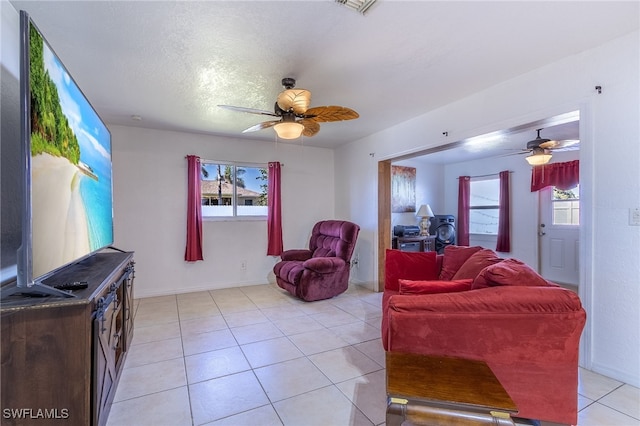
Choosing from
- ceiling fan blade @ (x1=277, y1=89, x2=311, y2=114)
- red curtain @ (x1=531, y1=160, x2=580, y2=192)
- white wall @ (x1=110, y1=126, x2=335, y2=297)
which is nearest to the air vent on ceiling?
ceiling fan blade @ (x1=277, y1=89, x2=311, y2=114)

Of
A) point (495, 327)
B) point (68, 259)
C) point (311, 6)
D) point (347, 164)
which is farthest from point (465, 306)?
point (347, 164)

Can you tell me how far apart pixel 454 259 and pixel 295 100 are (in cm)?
202

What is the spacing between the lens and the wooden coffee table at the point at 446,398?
1044 mm

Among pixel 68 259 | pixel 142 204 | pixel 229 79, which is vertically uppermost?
pixel 229 79

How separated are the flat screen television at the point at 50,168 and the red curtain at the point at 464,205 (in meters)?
6.48

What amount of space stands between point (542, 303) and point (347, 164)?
4.07m

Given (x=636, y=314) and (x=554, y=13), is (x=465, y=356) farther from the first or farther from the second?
(x=554, y=13)

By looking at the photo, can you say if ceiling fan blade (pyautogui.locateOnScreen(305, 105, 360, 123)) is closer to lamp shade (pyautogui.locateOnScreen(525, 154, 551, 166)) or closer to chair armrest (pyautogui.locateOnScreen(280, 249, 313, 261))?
chair armrest (pyautogui.locateOnScreen(280, 249, 313, 261))

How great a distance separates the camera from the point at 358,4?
5.52ft

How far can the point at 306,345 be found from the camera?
103 inches

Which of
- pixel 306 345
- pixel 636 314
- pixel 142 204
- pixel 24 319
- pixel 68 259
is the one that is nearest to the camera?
pixel 24 319

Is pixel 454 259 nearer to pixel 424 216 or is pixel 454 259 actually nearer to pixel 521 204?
pixel 424 216

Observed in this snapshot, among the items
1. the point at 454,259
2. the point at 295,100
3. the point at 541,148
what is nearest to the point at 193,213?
the point at 295,100
